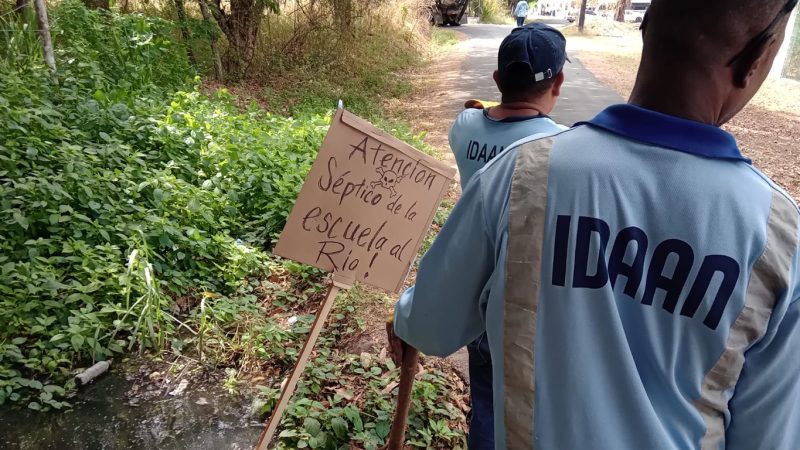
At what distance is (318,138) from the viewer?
17.3ft

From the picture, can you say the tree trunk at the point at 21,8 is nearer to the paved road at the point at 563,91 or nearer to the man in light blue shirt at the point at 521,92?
the paved road at the point at 563,91

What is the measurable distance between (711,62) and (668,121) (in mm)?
111

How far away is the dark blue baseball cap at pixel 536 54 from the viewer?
1882 millimetres

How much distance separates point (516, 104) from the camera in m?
1.96

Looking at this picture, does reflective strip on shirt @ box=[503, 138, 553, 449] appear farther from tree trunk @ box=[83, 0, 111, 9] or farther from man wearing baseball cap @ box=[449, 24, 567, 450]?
tree trunk @ box=[83, 0, 111, 9]

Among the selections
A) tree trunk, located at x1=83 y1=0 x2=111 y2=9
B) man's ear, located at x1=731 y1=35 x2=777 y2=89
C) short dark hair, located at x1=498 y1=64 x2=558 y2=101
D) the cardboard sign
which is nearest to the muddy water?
the cardboard sign

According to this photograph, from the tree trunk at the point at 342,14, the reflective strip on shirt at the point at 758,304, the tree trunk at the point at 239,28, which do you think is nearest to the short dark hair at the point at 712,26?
the reflective strip on shirt at the point at 758,304

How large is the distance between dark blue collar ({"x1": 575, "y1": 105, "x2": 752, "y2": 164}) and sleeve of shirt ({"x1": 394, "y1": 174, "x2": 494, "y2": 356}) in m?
0.25

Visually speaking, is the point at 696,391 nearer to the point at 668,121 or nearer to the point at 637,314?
the point at 637,314

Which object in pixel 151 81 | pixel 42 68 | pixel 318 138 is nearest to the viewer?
pixel 42 68

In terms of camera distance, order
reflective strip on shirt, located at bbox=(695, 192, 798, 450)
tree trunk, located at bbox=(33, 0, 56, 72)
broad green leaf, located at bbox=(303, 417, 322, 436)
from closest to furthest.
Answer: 1. reflective strip on shirt, located at bbox=(695, 192, 798, 450)
2. broad green leaf, located at bbox=(303, 417, 322, 436)
3. tree trunk, located at bbox=(33, 0, 56, 72)

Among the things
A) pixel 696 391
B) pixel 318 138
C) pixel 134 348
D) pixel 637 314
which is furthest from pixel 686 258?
pixel 318 138

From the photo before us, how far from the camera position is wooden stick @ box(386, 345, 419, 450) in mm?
1761

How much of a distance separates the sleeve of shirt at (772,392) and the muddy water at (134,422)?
213 cm
